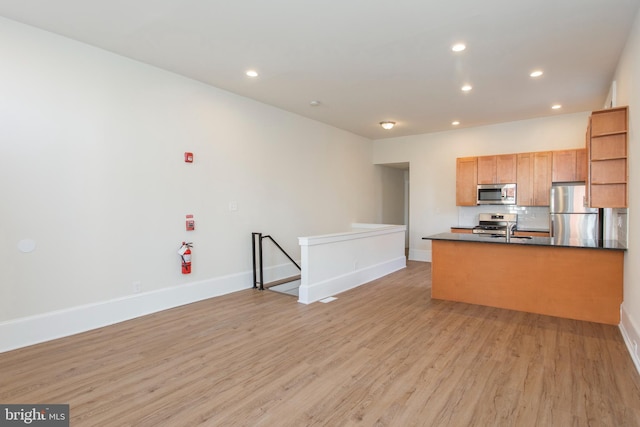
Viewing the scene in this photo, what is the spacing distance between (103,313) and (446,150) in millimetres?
6924

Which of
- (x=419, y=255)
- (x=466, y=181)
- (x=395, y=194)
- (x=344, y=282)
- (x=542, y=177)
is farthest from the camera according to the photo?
(x=395, y=194)

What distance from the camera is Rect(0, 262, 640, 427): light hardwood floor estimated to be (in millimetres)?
2152

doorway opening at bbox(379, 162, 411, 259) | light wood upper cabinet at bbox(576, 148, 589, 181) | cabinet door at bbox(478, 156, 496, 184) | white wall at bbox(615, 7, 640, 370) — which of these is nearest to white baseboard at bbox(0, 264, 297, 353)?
white wall at bbox(615, 7, 640, 370)

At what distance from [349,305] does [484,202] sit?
3991mm

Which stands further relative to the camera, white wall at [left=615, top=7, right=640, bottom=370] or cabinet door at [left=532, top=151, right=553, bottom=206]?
cabinet door at [left=532, top=151, right=553, bottom=206]

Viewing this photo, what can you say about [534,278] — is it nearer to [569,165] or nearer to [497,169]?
[569,165]

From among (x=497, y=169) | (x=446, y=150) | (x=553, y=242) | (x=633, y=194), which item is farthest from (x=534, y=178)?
(x=633, y=194)

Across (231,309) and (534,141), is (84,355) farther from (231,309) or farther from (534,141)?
(534,141)

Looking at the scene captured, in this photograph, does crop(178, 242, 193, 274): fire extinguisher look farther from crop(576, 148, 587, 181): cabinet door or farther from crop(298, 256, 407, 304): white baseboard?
crop(576, 148, 587, 181): cabinet door

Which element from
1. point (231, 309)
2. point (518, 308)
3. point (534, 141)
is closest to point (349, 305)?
point (231, 309)

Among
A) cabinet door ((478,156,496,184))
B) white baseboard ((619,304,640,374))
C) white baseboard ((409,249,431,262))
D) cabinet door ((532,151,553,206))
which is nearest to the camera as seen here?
white baseboard ((619,304,640,374))

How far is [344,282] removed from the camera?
17.0 ft

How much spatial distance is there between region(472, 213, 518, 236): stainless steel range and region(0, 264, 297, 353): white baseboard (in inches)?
184

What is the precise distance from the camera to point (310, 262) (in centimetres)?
459
